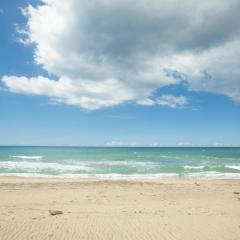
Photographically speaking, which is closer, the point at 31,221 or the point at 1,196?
the point at 31,221

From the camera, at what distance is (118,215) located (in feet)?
32.3

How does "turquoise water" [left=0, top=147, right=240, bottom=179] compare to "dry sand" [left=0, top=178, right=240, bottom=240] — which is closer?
"dry sand" [left=0, top=178, right=240, bottom=240]

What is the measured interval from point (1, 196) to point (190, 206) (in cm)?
817

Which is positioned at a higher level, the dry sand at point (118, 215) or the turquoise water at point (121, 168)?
the turquoise water at point (121, 168)

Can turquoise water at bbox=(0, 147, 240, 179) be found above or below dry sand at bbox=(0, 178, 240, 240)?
above

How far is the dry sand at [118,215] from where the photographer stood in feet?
26.3

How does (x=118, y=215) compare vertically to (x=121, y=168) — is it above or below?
below

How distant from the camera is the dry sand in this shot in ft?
26.3

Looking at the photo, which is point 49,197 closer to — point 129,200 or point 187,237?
point 129,200

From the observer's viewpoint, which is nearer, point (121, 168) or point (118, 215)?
point (118, 215)

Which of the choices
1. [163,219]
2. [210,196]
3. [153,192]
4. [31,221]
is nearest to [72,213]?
[31,221]

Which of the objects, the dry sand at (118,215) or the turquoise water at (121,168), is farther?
the turquoise water at (121,168)

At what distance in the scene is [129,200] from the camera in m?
12.7

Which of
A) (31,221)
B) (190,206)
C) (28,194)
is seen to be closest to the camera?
(31,221)
